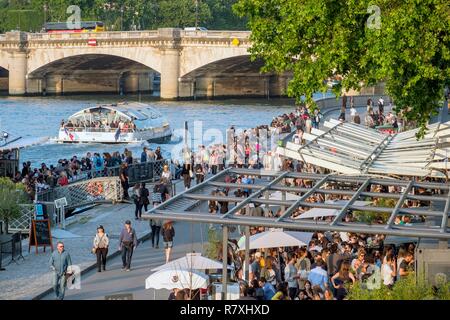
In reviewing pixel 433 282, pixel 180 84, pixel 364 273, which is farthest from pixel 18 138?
pixel 180 84

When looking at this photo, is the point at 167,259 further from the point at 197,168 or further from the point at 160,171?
the point at 160,171

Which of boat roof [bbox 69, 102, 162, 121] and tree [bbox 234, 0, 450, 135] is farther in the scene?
boat roof [bbox 69, 102, 162, 121]

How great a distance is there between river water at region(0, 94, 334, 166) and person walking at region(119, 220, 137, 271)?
31.3 meters

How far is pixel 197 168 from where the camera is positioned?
36.0m

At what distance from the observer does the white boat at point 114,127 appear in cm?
6294

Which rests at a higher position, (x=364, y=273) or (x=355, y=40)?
(x=355, y=40)

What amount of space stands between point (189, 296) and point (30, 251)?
8087mm

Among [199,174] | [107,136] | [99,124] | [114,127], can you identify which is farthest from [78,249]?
[99,124]

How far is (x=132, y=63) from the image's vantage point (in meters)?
99.9

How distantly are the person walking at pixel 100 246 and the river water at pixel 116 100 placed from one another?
31482mm

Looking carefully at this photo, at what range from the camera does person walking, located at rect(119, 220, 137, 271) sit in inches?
847

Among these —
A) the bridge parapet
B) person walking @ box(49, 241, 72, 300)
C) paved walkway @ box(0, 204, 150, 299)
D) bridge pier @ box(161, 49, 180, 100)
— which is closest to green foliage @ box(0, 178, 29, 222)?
paved walkway @ box(0, 204, 150, 299)

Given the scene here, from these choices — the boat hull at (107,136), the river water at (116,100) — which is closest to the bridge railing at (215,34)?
the river water at (116,100)

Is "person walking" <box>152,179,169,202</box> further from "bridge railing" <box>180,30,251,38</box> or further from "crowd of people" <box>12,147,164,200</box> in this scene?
"bridge railing" <box>180,30,251,38</box>
